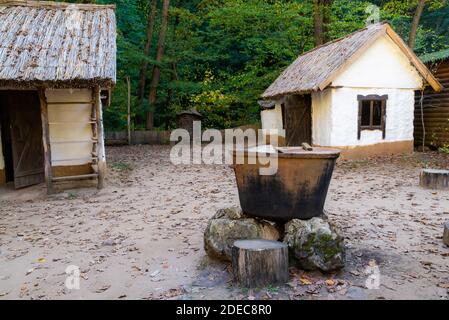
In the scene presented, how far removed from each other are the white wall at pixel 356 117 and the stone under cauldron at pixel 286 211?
303 inches

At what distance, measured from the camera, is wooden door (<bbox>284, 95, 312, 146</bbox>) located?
13.3 metres

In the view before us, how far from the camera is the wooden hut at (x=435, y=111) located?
13.4m

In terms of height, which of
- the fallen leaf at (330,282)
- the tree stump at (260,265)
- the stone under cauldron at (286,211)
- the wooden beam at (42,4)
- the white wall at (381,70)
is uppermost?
the wooden beam at (42,4)

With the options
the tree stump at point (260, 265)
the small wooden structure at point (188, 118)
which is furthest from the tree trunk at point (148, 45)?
the tree stump at point (260, 265)

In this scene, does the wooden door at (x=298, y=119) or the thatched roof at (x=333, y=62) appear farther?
the wooden door at (x=298, y=119)

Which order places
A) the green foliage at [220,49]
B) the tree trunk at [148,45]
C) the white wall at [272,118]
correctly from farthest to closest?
the tree trunk at [148,45] < the green foliage at [220,49] < the white wall at [272,118]

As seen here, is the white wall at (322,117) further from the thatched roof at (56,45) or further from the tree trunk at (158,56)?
the tree trunk at (158,56)

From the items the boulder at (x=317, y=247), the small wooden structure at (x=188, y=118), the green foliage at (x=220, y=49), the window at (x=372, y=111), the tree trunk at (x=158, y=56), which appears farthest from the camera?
the small wooden structure at (x=188, y=118)

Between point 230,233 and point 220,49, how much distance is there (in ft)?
63.2

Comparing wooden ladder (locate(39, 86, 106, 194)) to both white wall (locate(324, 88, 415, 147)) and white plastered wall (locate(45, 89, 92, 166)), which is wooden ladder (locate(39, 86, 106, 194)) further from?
white wall (locate(324, 88, 415, 147))

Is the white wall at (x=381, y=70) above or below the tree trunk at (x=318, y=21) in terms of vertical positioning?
below
